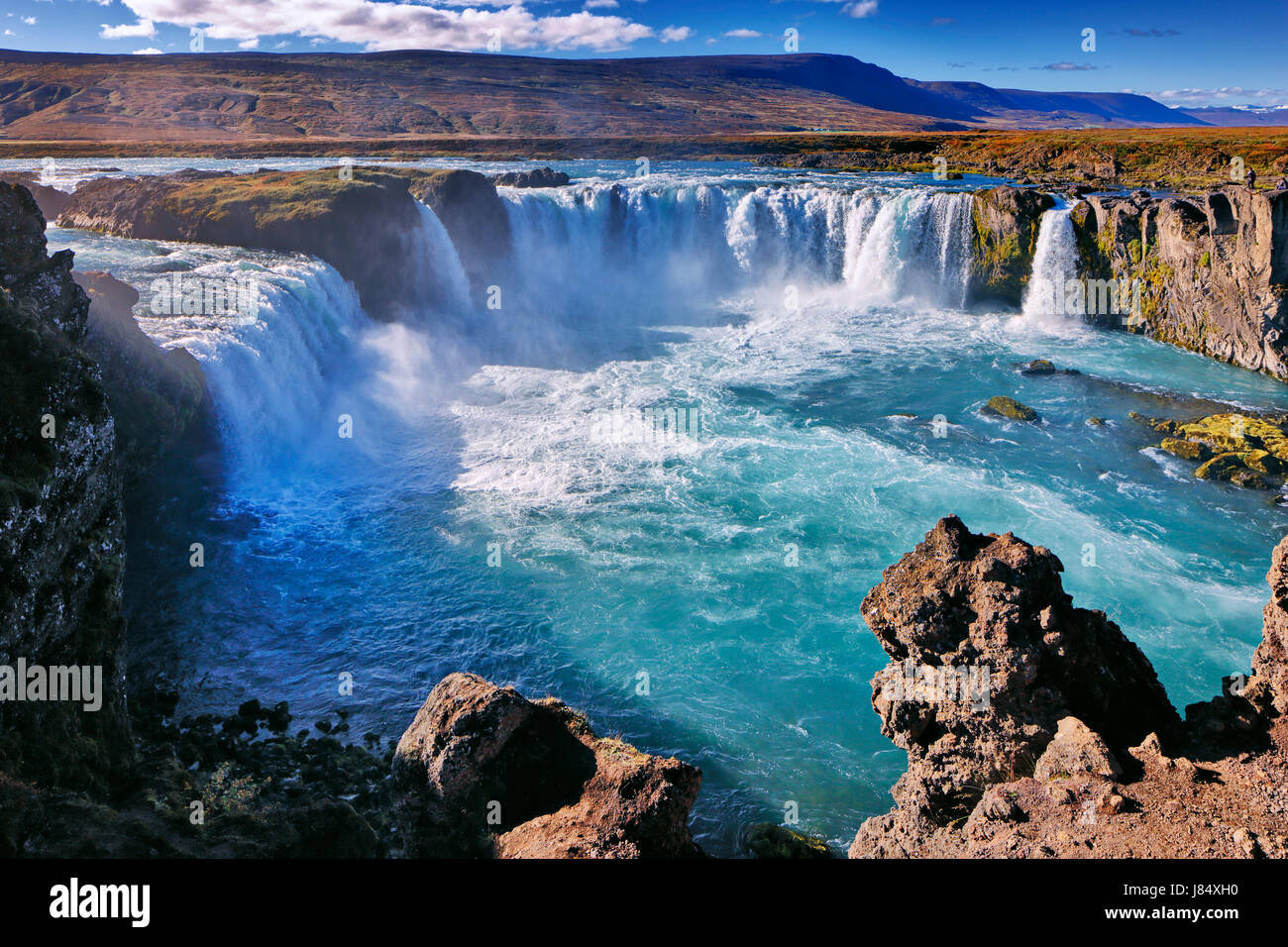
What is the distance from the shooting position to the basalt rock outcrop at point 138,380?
64.3ft

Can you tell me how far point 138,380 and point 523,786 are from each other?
709 inches

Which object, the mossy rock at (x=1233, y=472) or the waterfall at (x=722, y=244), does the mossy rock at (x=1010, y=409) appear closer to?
the mossy rock at (x=1233, y=472)

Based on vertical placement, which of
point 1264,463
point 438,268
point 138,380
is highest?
point 438,268

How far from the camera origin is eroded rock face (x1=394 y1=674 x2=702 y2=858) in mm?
8055

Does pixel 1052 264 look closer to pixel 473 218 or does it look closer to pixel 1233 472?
pixel 1233 472

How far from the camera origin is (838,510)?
22891 mm

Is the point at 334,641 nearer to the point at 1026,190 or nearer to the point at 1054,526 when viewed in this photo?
the point at 1054,526

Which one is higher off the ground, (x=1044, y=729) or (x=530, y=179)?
(x=530, y=179)

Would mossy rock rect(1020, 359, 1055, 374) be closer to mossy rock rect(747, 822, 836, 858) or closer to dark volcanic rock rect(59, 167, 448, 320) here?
mossy rock rect(747, 822, 836, 858)

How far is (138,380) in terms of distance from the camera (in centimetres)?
2052

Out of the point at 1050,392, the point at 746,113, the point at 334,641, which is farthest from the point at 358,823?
the point at 746,113

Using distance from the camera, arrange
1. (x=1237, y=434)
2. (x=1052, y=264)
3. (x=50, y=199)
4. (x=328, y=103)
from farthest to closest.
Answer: (x=328, y=103)
(x=50, y=199)
(x=1052, y=264)
(x=1237, y=434)

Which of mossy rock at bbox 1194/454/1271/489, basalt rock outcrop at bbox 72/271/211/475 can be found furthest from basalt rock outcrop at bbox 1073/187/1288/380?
basalt rock outcrop at bbox 72/271/211/475

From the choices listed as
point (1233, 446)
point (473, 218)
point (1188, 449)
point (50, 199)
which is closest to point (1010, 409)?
point (1188, 449)
